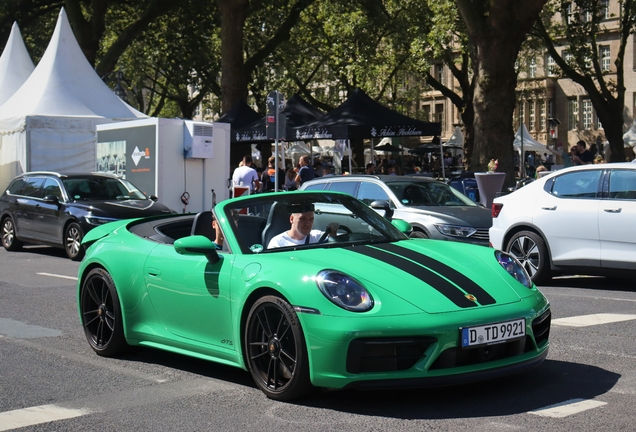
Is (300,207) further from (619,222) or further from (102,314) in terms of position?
(619,222)

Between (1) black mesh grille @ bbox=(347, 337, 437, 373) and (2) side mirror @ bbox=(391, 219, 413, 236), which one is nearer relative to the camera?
(1) black mesh grille @ bbox=(347, 337, 437, 373)

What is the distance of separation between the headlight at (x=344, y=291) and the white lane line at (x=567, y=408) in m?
1.08

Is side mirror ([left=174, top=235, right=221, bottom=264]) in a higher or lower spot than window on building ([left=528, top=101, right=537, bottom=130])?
lower

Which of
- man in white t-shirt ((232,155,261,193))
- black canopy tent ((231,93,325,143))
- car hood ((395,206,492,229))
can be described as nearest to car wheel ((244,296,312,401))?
car hood ((395,206,492,229))

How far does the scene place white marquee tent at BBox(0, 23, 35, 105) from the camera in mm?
29500

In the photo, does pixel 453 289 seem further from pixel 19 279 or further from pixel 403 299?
pixel 19 279

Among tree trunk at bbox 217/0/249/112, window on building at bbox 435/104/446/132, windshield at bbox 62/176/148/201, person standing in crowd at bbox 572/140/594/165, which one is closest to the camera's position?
windshield at bbox 62/176/148/201

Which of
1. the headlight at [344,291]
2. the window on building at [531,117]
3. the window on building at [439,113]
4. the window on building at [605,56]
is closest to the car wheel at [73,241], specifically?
the headlight at [344,291]

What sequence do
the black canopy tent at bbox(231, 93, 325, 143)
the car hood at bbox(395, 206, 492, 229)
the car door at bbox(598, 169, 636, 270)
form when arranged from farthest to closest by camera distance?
the black canopy tent at bbox(231, 93, 325, 143) < the car hood at bbox(395, 206, 492, 229) < the car door at bbox(598, 169, 636, 270)

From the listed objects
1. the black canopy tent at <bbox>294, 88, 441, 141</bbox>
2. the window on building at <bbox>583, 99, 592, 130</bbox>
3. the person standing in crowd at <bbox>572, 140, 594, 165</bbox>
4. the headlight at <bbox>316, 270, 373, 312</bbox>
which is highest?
the window on building at <bbox>583, 99, 592, 130</bbox>

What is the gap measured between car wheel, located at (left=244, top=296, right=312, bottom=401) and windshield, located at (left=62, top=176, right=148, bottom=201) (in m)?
12.0

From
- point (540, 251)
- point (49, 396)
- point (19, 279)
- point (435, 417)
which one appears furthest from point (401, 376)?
point (19, 279)

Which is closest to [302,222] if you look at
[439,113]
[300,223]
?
[300,223]

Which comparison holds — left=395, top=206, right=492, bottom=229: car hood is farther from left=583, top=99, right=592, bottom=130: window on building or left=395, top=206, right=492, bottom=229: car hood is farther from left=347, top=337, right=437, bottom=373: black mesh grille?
left=583, top=99, right=592, bottom=130: window on building
